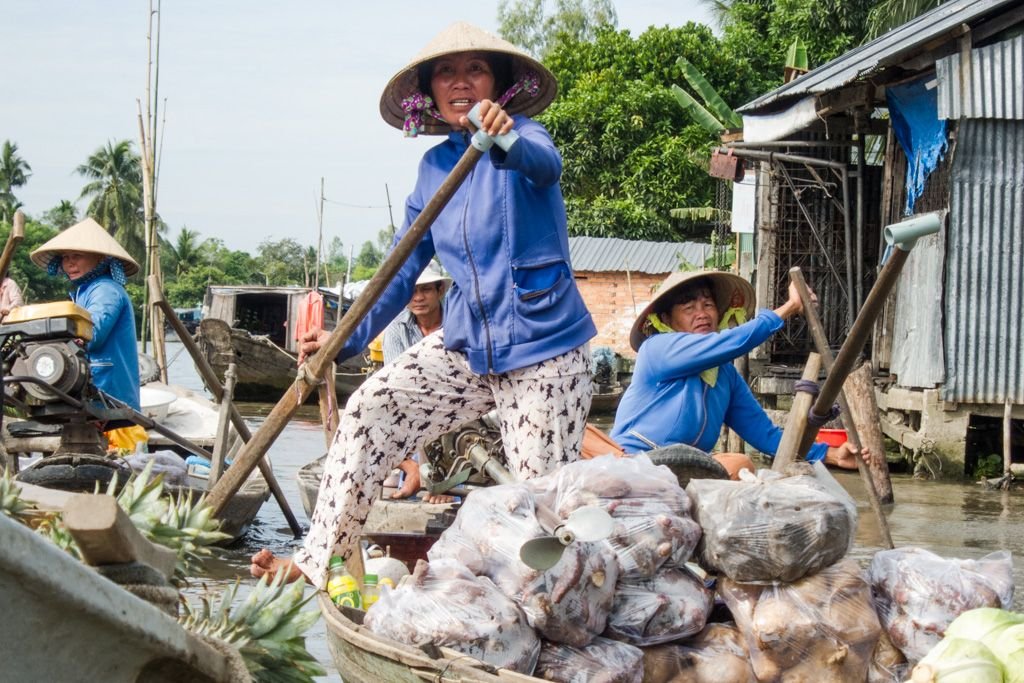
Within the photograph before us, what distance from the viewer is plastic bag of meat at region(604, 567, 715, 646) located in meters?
2.90

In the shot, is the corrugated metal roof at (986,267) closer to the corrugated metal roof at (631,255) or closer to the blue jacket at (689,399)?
the blue jacket at (689,399)

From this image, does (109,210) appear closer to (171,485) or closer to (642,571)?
(171,485)

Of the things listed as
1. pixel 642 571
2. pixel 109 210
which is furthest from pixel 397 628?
pixel 109 210

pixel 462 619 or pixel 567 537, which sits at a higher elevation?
pixel 567 537

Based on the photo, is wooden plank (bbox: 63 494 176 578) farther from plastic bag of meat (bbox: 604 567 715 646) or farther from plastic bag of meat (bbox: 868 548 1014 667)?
plastic bag of meat (bbox: 868 548 1014 667)

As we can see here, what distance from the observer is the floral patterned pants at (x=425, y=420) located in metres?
3.54

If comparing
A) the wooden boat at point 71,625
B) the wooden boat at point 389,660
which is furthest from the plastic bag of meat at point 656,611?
the wooden boat at point 71,625

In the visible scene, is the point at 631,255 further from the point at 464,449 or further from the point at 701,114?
the point at 464,449

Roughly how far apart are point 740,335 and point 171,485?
312 centimetres

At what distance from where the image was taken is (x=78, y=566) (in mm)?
1391

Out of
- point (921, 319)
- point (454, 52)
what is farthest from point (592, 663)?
point (921, 319)

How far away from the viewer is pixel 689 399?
4.80 m

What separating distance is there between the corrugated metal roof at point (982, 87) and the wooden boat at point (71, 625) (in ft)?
28.9

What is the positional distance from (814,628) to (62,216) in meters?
62.7
